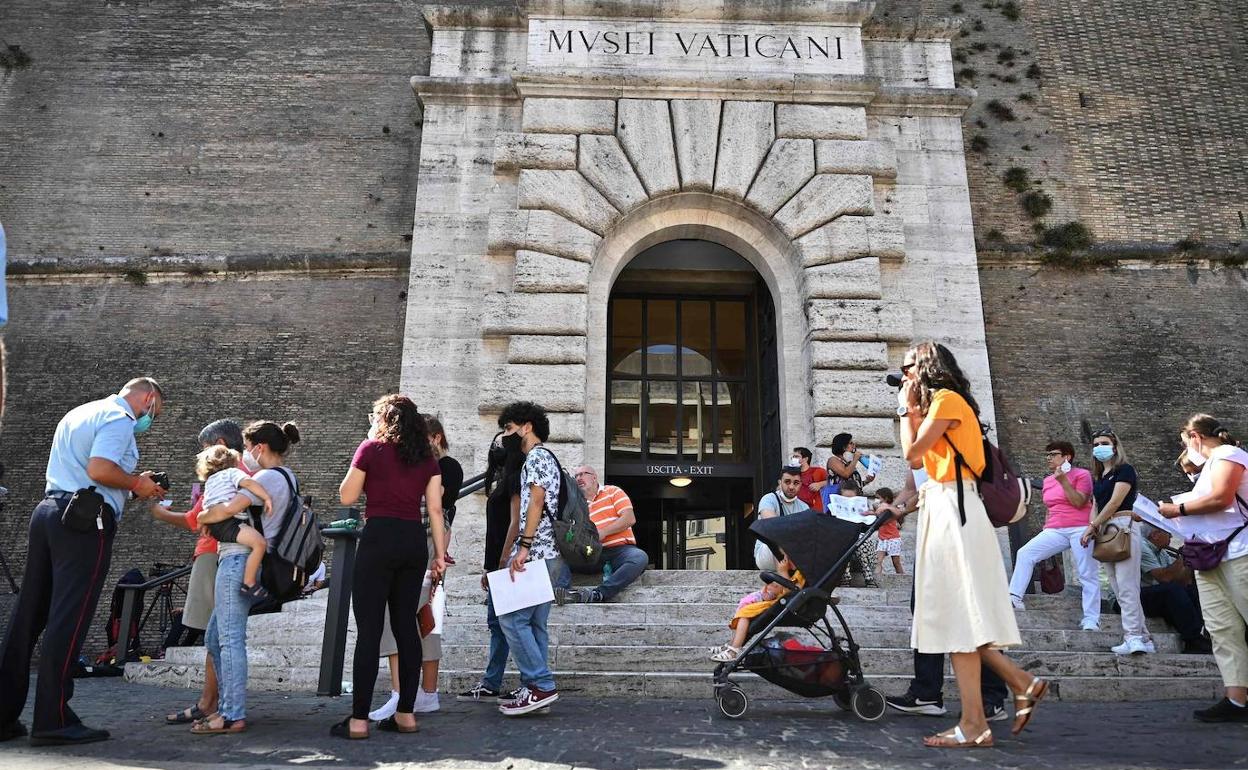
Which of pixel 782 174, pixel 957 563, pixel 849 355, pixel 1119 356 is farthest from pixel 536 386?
pixel 1119 356

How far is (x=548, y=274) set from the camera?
943cm

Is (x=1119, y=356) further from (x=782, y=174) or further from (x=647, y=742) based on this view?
(x=647, y=742)

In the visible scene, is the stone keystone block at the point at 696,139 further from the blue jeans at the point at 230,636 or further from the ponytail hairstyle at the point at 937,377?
the blue jeans at the point at 230,636

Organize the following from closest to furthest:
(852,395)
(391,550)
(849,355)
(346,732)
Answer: (346,732), (391,550), (852,395), (849,355)

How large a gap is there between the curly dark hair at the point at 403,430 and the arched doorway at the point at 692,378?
22.9 feet

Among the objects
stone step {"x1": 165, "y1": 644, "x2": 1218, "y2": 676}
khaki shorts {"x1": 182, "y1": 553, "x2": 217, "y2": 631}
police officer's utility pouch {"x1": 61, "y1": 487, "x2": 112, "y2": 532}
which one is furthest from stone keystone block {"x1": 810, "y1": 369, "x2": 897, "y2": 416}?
police officer's utility pouch {"x1": 61, "y1": 487, "x2": 112, "y2": 532}

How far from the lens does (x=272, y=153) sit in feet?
42.9

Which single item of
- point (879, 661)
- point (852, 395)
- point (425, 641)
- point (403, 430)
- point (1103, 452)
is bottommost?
point (879, 661)

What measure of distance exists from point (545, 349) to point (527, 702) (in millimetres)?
4981

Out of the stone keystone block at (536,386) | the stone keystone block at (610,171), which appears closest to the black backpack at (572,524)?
the stone keystone block at (536,386)

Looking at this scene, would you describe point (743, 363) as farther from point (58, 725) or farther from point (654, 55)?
point (58, 725)

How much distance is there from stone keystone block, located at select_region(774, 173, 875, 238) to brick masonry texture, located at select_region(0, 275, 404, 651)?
5378 millimetres

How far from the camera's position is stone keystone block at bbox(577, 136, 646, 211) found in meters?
9.80

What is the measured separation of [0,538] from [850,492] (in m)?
10.2
